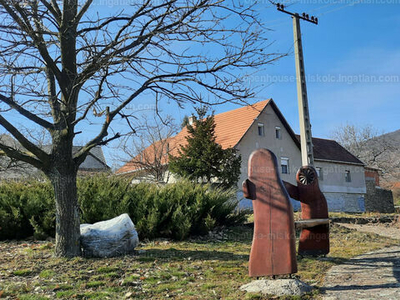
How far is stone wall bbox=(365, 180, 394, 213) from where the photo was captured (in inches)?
1419

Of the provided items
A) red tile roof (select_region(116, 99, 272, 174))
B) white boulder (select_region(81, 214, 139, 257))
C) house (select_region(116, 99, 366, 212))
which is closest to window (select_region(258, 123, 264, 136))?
house (select_region(116, 99, 366, 212))

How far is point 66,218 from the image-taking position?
20.5ft

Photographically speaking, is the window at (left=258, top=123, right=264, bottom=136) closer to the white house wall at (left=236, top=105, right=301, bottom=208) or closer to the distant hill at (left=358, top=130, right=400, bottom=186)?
the white house wall at (left=236, top=105, right=301, bottom=208)

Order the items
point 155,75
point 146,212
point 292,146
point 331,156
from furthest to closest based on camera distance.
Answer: point 331,156, point 292,146, point 146,212, point 155,75

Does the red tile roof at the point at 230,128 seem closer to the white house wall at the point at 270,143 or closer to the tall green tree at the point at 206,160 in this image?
the white house wall at the point at 270,143

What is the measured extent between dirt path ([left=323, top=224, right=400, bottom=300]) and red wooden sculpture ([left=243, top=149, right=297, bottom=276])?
0.62 metres

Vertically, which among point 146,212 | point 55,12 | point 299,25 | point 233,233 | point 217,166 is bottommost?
point 233,233

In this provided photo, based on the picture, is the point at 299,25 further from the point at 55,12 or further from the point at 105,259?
the point at 105,259

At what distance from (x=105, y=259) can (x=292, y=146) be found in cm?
2454

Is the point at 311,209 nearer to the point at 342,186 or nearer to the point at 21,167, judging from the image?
the point at 21,167

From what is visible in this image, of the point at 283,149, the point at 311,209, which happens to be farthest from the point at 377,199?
the point at 311,209

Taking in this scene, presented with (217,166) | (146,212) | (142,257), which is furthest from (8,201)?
(217,166)

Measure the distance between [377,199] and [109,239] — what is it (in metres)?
36.0

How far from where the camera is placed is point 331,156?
32.0m
